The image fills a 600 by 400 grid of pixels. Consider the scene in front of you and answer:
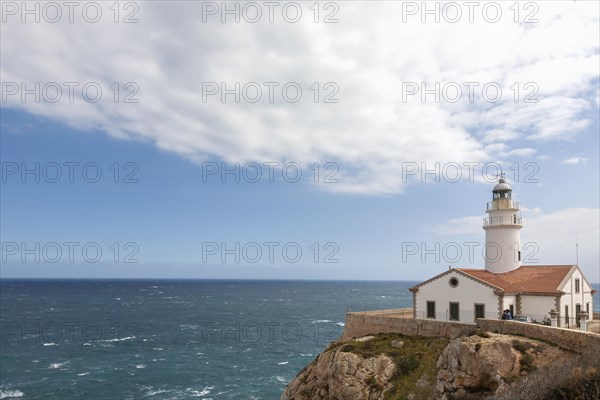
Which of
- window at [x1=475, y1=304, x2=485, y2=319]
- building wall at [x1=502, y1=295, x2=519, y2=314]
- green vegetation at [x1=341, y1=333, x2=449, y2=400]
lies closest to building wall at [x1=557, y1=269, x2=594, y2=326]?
building wall at [x1=502, y1=295, x2=519, y2=314]

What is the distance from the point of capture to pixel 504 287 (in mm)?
32062

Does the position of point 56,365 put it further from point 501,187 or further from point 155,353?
point 501,187

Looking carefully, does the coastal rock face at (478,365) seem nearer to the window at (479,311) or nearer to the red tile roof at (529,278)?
the window at (479,311)

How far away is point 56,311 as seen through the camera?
367 feet

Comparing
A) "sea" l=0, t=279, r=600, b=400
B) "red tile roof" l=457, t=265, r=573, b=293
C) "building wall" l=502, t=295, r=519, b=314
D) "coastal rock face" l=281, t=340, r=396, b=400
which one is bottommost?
"sea" l=0, t=279, r=600, b=400

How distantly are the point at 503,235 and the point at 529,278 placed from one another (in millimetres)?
4497

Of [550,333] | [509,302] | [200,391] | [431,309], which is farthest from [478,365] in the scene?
[200,391]

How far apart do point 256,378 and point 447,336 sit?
2725 cm

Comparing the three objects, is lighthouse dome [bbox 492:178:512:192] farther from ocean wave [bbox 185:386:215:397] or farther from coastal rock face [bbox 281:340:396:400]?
ocean wave [bbox 185:386:215:397]

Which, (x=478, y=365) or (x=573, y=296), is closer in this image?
(x=478, y=365)

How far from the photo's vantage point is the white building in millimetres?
31281

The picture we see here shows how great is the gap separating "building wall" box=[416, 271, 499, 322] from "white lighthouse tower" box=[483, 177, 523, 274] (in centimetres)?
547

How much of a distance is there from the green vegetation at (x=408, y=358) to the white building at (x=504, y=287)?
10.4 feet

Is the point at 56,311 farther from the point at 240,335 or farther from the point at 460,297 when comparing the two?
the point at 460,297
